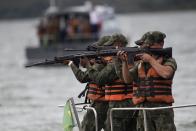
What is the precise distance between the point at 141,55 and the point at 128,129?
172 centimetres

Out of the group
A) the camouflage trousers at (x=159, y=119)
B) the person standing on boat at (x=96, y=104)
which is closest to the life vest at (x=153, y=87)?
the camouflage trousers at (x=159, y=119)

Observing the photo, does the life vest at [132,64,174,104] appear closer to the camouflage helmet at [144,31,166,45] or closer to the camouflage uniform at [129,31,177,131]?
the camouflage uniform at [129,31,177,131]

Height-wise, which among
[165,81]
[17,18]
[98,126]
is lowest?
[17,18]

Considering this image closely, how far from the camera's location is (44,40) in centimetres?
4797

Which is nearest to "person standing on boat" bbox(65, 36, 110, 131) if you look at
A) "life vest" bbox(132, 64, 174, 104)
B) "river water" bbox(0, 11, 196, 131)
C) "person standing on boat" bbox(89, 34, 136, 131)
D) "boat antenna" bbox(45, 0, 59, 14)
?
"person standing on boat" bbox(89, 34, 136, 131)

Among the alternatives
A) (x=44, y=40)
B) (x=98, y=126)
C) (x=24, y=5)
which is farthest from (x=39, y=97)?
(x=24, y=5)

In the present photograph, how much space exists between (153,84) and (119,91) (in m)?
1.30

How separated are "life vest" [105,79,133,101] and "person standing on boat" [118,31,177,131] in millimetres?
908

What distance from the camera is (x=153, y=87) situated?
13.6 meters

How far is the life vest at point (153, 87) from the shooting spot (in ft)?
44.7

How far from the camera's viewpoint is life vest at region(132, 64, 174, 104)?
44.7 ft

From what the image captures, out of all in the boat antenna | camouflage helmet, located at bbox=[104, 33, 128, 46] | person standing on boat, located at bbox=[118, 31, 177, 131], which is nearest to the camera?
person standing on boat, located at bbox=[118, 31, 177, 131]

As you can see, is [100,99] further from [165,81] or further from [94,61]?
[165,81]

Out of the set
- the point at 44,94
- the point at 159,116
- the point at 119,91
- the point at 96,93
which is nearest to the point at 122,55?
the point at 159,116
